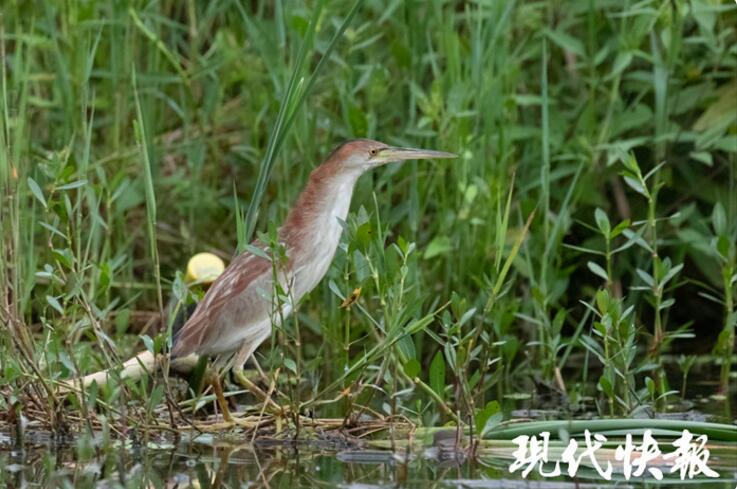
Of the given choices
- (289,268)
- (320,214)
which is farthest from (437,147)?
(289,268)

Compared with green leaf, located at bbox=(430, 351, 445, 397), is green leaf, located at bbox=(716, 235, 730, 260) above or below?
above

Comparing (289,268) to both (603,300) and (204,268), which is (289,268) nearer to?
(603,300)


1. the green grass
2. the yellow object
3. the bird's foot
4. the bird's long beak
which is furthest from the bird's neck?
the yellow object

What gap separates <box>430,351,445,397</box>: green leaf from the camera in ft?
17.5

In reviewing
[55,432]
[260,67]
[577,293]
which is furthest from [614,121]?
[55,432]

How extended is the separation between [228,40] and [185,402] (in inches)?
121

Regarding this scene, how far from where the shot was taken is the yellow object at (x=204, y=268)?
24.5 ft

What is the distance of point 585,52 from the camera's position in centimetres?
802

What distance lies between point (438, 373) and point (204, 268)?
2.38m

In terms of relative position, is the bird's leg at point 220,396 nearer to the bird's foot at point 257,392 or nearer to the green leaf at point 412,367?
the bird's foot at point 257,392

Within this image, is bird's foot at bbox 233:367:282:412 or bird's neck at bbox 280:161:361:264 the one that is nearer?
bird's foot at bbox 233:367:282:412

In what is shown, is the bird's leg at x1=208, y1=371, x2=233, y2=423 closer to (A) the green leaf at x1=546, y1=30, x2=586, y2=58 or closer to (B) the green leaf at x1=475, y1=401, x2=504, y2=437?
(B) the green leaf at x1=475, y1=401, x2=504, y2=437

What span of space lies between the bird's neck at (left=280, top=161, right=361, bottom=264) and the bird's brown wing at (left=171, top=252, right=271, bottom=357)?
0.53 ft

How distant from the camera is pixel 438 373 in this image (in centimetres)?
538
